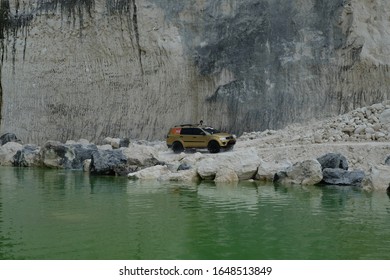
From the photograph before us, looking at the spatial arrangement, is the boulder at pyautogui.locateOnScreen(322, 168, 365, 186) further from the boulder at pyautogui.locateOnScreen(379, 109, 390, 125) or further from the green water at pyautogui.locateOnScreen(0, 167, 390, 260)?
the boulder at pyautogui.locateOnScreen(379, 109, 390, 125)

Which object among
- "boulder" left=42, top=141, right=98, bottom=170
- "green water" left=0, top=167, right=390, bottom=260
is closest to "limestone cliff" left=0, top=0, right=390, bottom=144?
"boulder" left=42, top=141, right=98, bottom=170

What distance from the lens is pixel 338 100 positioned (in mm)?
29812

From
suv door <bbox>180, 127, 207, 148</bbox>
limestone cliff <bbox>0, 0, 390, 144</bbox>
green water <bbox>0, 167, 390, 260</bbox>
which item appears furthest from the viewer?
limestone cliff <bbox>0, 0, 390, 144</bbox>

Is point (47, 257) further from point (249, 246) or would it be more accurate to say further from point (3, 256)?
point (249, 246)

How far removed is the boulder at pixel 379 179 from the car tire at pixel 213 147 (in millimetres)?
10242

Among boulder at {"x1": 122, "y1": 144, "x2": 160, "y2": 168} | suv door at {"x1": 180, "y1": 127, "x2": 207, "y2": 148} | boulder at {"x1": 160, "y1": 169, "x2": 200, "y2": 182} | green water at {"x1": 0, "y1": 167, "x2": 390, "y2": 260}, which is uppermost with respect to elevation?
suv door at {"x1": 180, "y1": 127, "x2": 207, "y2": 148}

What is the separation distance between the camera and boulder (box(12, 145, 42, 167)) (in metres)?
27.1

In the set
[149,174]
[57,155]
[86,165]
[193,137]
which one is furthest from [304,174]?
[57,155]

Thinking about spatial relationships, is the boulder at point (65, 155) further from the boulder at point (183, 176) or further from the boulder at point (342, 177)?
the boulder at point (342, 177)

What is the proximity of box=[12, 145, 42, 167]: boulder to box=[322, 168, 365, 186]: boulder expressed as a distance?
15187mm

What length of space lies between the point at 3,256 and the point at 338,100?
24733mm

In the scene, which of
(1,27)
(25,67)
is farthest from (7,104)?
(1,27)

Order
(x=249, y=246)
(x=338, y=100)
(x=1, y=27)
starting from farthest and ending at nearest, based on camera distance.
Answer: (x=1, y=27), (x=338, y=100), (x=249, y=246)

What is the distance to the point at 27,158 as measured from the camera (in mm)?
27484
